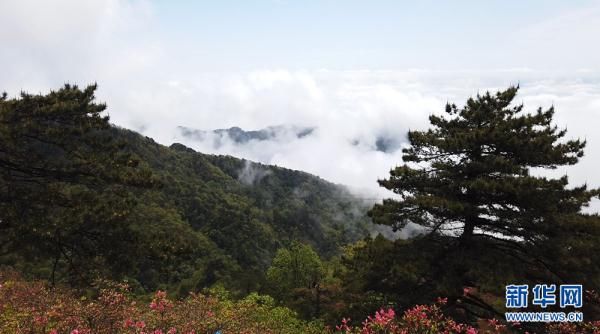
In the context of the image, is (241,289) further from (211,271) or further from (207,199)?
(207,199)

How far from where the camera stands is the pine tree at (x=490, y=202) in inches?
591

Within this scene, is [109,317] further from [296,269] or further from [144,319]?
[296,269]

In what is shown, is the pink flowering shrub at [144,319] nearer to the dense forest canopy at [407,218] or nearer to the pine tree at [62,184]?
the dense forest canopy at [407,218]

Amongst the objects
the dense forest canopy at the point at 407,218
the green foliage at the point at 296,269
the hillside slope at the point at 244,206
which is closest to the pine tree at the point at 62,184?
the dense forest canopy at the point at 407,218

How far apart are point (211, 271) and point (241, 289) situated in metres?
39.3

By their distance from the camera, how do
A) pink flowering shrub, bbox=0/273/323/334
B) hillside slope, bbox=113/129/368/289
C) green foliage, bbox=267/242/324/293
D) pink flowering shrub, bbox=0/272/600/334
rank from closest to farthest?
pink flowering shrub, bbox=0/272/600/334 < pink flowering shrub, bbox=0/273/323/334 < green foliage, bbox=267/242/324/293 < hillside slope, bbox=113/129/368/289

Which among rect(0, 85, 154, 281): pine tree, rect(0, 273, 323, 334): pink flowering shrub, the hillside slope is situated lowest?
rect(0, 273, 323, 334): pink flowering shrub

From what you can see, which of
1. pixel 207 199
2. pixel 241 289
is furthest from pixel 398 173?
pixel 207 199

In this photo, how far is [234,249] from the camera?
104938 millimetres

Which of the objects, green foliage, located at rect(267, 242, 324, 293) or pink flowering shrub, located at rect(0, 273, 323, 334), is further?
green foliage, located at rect(267, 242, 324, 293)

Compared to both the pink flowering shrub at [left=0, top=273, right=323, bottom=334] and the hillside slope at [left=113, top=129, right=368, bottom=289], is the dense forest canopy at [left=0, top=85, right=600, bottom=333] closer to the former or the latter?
the pink flowering shrub at [left=0, top=273, right=323, bottom=334]

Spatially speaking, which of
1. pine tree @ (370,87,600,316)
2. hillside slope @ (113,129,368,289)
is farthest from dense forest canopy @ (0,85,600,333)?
hillside slope @ (113,129,368,289)

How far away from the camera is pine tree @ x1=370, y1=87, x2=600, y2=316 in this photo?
15.0 metres

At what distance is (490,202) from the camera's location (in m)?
16.1
